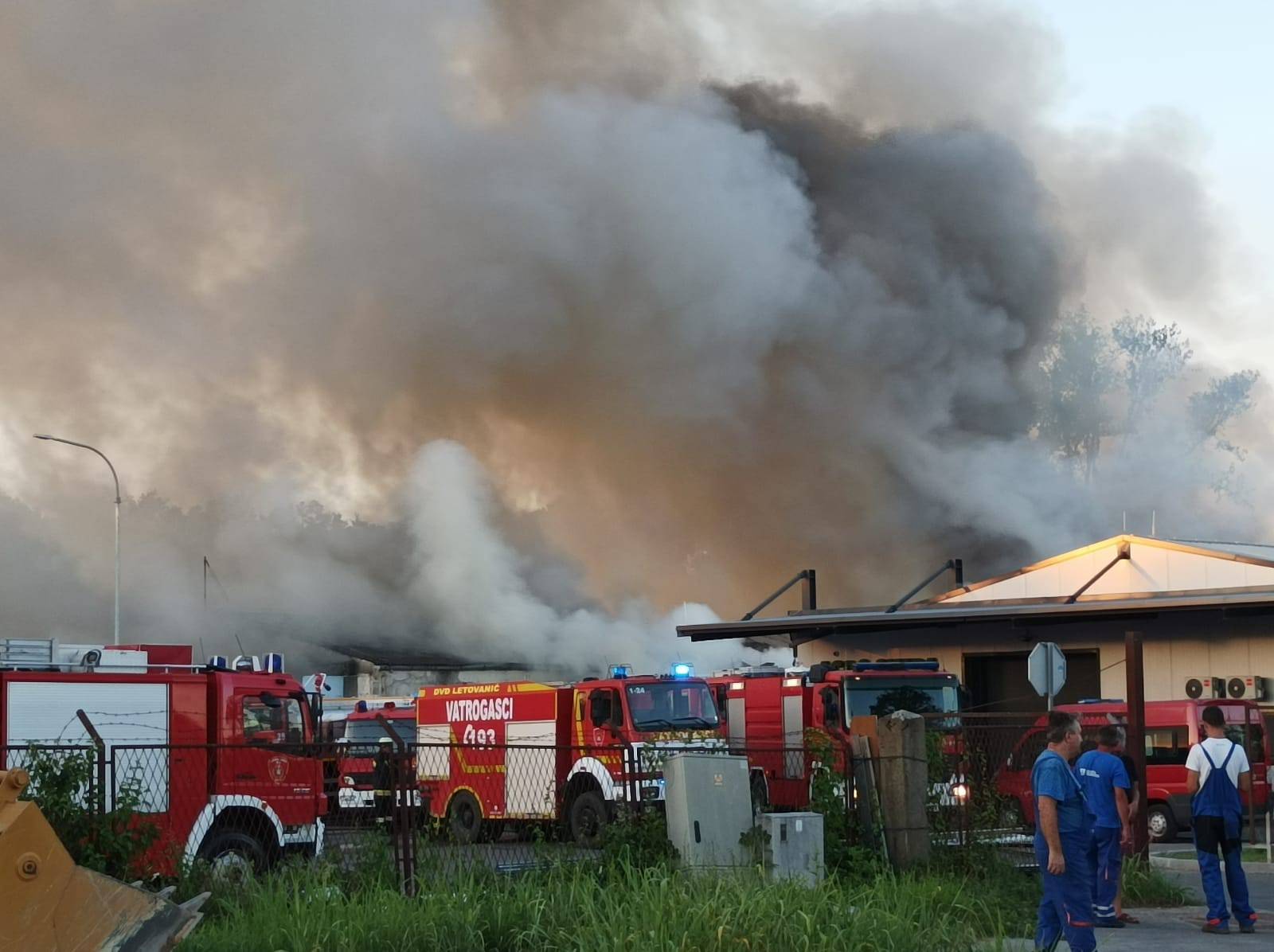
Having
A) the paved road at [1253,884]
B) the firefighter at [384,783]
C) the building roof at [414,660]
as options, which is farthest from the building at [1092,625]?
the building roof at [414,660]

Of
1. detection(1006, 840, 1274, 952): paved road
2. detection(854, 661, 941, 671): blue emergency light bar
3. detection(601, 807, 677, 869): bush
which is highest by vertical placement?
detection(854, 661, 941, 671): blue emergency light bar

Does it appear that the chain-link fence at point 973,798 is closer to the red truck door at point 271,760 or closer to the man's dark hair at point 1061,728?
the man's dark hair at point 1061,728

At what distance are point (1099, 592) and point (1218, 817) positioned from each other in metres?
21.6

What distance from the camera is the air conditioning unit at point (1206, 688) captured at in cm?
2958

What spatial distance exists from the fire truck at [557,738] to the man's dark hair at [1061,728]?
33.3 feet

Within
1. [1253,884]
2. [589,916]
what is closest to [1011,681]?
[1253,884]

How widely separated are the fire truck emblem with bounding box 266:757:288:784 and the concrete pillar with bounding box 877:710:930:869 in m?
6.10

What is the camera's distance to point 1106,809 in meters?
11.2

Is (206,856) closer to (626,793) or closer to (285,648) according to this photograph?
(626,793)

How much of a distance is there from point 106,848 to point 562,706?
478 inches

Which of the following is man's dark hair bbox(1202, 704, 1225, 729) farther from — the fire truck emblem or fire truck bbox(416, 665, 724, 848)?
the fire truck emblem

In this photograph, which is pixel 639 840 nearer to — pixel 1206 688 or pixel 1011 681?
pixel 1206 688

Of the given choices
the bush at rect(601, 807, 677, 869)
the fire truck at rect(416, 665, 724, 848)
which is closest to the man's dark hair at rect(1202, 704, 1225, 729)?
the bush at rect(601, 807, 677, 869)

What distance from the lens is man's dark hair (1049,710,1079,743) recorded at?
9.14 m
